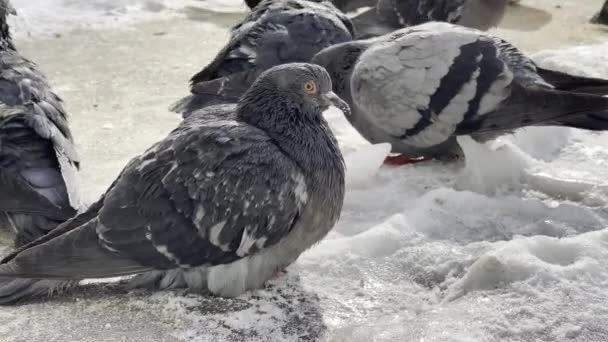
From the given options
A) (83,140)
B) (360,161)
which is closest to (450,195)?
(360,161)

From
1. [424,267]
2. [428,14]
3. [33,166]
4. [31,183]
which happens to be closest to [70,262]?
[31,183]

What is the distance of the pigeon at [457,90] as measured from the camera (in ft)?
15.4

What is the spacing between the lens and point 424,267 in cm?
374

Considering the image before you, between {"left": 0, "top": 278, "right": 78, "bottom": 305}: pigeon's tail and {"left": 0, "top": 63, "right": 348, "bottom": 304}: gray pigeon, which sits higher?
{"left": 0, "top": 63, "right": 348, "bottom": 304}: gray pigeon

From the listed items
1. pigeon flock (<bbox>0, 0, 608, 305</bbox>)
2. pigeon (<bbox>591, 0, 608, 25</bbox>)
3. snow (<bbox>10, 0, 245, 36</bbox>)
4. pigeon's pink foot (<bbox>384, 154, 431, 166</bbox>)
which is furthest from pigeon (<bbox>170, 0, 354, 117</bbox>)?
pigeon (<bbox>591, 0, 608, 25</bbox>)

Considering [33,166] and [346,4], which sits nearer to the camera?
[33,166]

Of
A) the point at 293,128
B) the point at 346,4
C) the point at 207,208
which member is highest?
the point at 293,128

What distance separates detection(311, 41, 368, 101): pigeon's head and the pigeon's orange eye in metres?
1.53

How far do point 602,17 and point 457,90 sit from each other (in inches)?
180

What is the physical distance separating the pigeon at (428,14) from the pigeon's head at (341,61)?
2.09m

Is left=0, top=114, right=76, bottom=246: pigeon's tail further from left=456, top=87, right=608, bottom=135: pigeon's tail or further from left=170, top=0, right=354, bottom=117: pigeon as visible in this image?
left=456, top=87, right=608, bottom=135: pigeon's tail

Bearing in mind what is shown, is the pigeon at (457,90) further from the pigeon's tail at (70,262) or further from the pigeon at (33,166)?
the pigeon's tail at (70,262)

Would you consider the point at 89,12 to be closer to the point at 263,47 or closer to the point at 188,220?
the point at 263,47

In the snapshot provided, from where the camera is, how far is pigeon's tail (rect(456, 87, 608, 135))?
4523 mm
